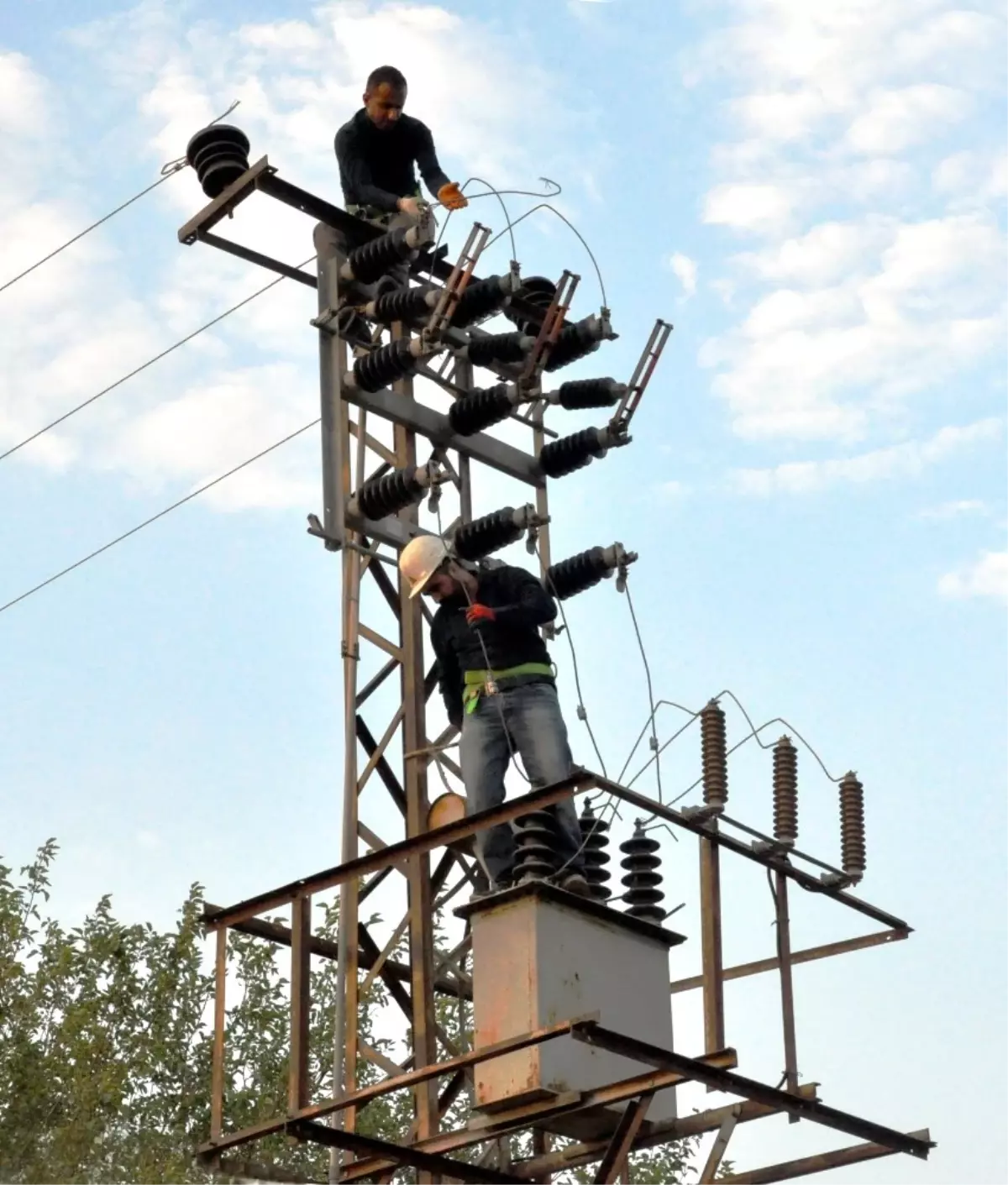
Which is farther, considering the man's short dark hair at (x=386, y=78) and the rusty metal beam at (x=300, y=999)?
the man's short dark hair at (x=386, y=78)

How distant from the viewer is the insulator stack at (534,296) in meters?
12.0

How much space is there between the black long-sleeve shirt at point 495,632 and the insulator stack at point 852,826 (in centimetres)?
147

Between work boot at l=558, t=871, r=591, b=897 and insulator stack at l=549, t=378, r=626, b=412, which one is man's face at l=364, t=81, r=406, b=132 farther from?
work boot at l=558, t=871, r=591, b=897

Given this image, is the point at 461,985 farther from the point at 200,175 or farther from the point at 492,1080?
the point at 200,175

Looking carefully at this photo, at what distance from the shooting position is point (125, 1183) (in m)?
18.4

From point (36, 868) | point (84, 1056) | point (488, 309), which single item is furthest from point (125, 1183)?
point (488, 309)

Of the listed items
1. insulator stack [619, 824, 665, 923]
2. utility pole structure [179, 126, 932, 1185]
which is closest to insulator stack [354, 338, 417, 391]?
utility pole structure [179, 126, 932, 1185]

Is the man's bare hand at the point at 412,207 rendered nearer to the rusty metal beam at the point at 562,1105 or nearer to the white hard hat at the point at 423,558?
the white hard hat at the point at 423,558

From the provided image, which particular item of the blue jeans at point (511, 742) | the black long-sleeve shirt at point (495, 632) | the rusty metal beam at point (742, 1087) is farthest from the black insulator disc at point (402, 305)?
the rusty metal beam at point (742, 1087)

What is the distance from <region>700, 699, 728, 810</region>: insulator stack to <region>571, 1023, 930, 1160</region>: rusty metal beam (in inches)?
42.1

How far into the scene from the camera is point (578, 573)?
36.9 ft

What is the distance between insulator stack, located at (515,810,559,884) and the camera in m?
9.05

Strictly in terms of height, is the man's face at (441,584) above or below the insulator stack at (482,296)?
below

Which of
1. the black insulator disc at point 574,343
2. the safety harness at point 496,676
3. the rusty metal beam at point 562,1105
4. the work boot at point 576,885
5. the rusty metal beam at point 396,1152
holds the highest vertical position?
the black insulator disc at point 574,343
